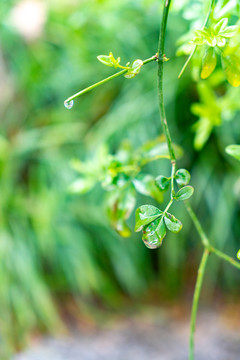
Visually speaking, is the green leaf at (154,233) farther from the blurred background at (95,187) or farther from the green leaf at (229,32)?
the blurred background at (95,187)

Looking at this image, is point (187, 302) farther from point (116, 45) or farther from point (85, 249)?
point (116, 45)

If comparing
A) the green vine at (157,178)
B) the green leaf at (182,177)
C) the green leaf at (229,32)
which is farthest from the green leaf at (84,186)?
the green leaf at (229,32)

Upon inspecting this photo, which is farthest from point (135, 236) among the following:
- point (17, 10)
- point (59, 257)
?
point (17, 10)

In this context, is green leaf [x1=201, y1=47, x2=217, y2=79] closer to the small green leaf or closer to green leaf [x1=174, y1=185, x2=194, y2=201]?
the small green leaf

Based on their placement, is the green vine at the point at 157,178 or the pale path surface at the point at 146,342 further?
the pale path surface at the point at 146,342

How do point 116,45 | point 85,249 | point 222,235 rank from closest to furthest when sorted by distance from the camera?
point 222,235
point 85,249
point 116,45

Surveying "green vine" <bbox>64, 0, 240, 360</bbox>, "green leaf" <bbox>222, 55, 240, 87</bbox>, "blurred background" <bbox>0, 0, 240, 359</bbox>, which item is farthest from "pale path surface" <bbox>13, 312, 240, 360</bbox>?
"green leaf" <bbox>222, 55, 240, 87</bbox>

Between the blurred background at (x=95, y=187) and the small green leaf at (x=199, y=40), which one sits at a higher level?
the blurred background at (x=95, y=187)
